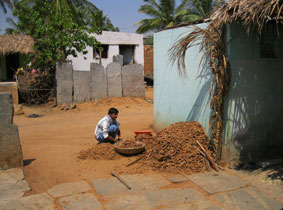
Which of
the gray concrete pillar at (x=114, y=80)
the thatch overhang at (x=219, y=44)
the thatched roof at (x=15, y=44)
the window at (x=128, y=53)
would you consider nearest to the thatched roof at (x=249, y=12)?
the thatch overhang at (x=219, y=44)

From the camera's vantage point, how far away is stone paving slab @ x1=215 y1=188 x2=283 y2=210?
3619 millimetres

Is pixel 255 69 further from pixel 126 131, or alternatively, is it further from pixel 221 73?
pixel 126 131

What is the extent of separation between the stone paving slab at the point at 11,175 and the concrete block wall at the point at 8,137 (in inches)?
4.9

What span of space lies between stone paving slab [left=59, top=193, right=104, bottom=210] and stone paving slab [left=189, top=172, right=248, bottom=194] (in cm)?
→ 159

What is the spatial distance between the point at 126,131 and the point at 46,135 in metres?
2.15

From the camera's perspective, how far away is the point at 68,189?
4082 mm

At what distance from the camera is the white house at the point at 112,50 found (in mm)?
17922

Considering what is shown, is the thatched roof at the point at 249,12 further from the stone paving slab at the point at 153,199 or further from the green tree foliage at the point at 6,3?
the green tree foliage at the point at 6,3

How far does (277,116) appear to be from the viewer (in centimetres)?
548

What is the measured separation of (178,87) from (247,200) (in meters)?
3.04

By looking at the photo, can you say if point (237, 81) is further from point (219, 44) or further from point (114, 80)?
point (114, 80)

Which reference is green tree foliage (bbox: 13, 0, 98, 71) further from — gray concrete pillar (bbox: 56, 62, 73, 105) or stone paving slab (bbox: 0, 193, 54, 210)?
stone paving slab (bbox: 0, 193, 54, 210)

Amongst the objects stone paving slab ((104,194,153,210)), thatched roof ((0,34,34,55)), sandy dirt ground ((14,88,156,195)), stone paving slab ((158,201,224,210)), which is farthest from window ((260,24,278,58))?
thatched roof ((0,34,34,55))

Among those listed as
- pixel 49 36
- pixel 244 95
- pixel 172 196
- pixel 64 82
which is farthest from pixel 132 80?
pixel 172 196
